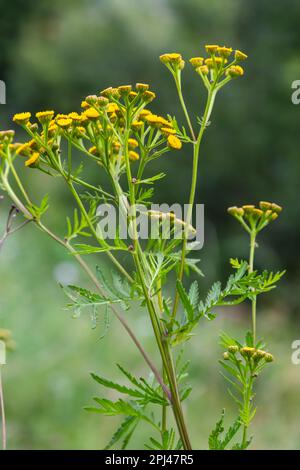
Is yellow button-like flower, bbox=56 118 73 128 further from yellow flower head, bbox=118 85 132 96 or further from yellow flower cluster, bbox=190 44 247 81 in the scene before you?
yellow flower cluster, bbox=190 44 247 81

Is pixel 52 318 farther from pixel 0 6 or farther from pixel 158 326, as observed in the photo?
pixel 0 6

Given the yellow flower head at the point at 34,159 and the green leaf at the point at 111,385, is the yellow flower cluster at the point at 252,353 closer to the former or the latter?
the green leaf at the point at 111,385

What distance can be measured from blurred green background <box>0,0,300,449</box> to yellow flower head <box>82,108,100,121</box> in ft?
7.45

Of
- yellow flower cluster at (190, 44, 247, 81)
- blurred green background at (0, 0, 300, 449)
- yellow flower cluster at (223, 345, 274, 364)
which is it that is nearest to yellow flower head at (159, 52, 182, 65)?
yellow flower cluster at (190, 44, 247, 81)

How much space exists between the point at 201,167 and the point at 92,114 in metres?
6.81

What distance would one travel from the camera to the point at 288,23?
7.25 m

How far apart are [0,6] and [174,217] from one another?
11.1 meters

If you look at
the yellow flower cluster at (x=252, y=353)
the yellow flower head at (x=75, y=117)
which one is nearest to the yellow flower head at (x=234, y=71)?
the yellow flower head at (x=75, y=117)

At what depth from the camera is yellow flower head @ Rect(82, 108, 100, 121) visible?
81cm

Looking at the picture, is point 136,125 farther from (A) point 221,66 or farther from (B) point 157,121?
(A) point 221,66

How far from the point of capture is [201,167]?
757 centimetres

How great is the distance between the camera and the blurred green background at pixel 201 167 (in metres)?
3.48

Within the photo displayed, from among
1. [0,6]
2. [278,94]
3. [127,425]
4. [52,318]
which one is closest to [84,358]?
[52,318]

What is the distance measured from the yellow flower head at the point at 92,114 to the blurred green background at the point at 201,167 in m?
2.27
